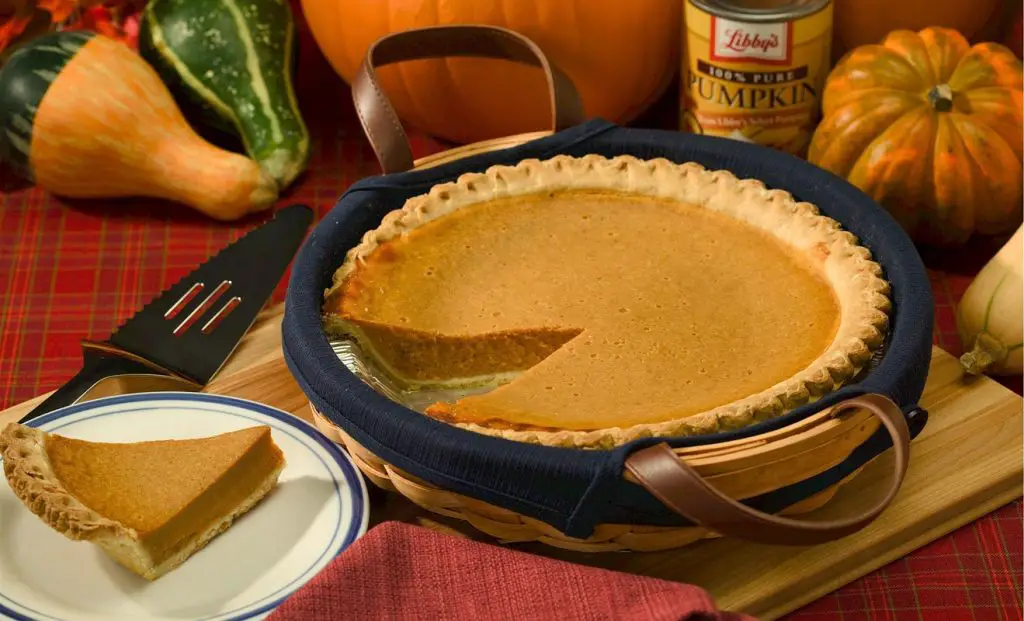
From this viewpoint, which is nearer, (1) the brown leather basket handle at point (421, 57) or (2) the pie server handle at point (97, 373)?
(2) the pie server handle at point (97, 373)

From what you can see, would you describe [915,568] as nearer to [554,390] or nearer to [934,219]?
[554,390]

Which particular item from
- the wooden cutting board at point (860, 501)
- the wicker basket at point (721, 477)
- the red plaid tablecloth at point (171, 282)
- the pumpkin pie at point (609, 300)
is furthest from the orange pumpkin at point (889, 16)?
the wicker basket at point (721, 477)

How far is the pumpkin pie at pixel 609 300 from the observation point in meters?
1.56

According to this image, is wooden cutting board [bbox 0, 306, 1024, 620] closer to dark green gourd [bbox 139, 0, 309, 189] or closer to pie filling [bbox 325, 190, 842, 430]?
pie filling [bbox 325, 190, 842, 430]

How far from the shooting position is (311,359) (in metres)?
1.57

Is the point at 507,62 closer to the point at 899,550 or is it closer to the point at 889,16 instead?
the point at 889,16

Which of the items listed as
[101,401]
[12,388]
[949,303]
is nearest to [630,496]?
[101,401]

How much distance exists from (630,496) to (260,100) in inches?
52.9

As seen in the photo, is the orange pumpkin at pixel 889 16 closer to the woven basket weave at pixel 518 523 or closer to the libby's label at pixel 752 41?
the libby's label at pixel 752 41

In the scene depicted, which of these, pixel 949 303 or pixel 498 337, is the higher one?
pixel 498 337

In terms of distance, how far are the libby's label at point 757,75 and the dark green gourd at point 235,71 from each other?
2.53 feet

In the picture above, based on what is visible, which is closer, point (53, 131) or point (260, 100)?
point (53, 131)

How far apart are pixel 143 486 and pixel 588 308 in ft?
2.06

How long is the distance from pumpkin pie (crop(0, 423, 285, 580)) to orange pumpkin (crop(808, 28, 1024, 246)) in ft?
3.58
